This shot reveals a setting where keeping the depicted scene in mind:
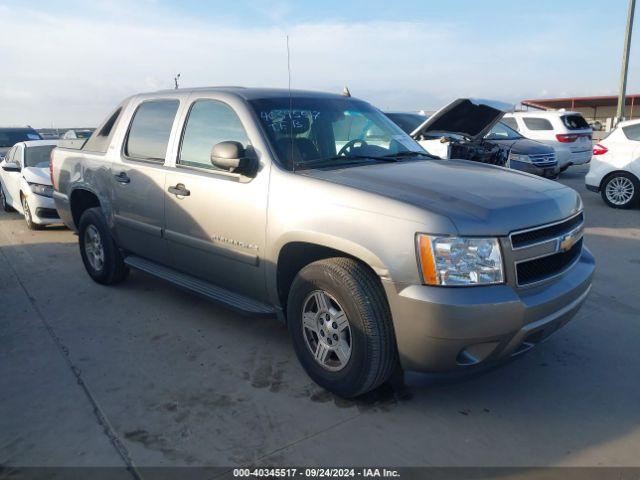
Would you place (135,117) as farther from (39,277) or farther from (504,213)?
(504,213)

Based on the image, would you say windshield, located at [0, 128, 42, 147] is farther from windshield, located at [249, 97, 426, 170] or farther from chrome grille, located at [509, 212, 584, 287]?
chrome grille, located at [509, 212, 584, 287]

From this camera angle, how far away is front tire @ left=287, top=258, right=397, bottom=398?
113 inches

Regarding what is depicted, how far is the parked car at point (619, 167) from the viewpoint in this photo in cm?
907

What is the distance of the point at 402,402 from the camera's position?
321 centimetres

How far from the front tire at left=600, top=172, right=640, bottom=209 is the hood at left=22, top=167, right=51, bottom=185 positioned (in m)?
9.41

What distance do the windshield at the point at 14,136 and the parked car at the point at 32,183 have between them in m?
5.09

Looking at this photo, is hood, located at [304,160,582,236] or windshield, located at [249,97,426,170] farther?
windshield, located at [249,97,426,170]

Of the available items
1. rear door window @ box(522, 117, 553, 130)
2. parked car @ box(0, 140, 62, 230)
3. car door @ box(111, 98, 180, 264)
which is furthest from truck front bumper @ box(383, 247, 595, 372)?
rear door window @ box(522, 117, 553, 130)

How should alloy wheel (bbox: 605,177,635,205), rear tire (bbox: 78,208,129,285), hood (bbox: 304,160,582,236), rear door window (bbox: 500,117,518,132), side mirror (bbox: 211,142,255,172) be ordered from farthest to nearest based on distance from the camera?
rear door window (bbox: 500,117,518,132) < alloy wheel (bbox: 605,177,635,205) < rear tire (bbox: 78,208,129,285) < side mirror (bbox: 211,142,255,172) < hood (bbox: 304,160,582,236)

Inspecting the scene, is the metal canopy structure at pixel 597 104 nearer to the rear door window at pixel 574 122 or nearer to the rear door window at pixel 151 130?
the rear door window at pixel 574 122

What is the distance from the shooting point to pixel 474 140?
26.4ft

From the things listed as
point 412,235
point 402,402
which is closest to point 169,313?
point 402,402

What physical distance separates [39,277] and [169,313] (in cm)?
211

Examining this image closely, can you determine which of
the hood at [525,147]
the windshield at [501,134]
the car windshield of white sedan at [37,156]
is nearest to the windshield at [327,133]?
the car windshield of white sedan at [37,156]
